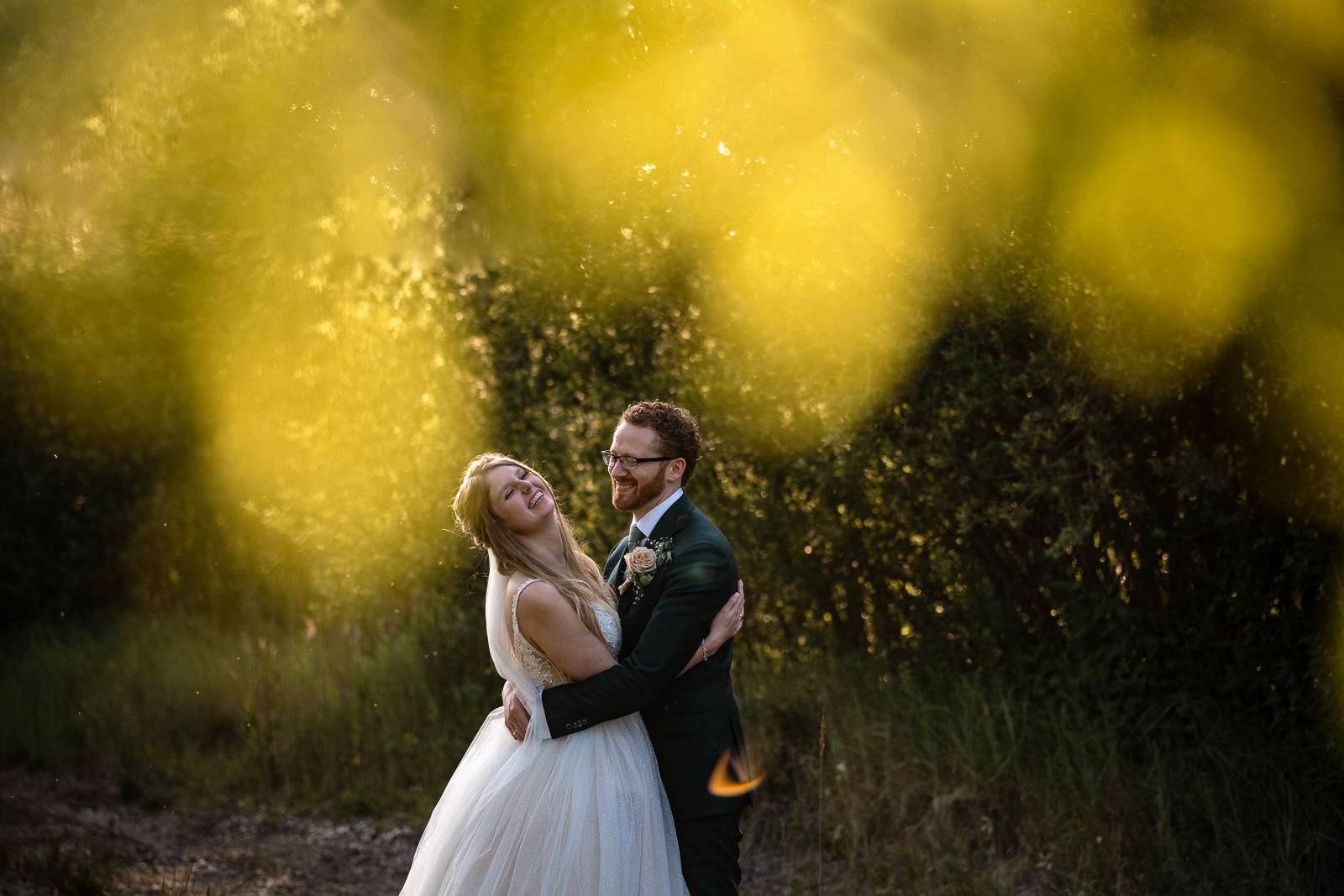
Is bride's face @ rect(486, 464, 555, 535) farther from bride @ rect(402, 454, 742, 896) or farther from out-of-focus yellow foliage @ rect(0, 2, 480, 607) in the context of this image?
out-of-focus yellow foliage @ rect(0, 2, 480, 607)

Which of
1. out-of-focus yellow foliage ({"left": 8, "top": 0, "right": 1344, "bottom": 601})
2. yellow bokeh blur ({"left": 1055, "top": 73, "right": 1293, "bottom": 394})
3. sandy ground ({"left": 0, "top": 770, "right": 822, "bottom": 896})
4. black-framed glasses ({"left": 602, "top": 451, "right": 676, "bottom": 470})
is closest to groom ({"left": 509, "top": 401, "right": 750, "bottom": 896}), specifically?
black-framed glasses ({"left": 602, "top": 451, "right": 676, "bottom": 470})

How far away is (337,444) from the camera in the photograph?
8.62 meters

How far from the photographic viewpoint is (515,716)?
3.86m

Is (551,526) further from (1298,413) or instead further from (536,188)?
(536,188)

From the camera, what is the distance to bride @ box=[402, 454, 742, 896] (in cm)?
363

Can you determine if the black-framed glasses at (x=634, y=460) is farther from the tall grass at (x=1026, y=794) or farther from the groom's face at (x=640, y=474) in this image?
the tall grass at (x=1026, y=794)

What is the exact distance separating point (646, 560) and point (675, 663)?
0.36 meters

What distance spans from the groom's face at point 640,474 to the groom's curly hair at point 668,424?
0.02 m

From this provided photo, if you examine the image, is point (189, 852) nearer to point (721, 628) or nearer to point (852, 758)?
point (852, 758)

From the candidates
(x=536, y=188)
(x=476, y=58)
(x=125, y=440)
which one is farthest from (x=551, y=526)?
(x=125, y=440)

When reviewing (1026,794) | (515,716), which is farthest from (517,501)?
(1026,794)

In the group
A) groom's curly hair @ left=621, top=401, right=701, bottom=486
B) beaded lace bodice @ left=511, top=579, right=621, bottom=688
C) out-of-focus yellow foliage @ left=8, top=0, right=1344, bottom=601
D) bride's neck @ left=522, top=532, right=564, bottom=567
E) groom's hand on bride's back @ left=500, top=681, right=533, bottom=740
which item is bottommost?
groom's hand on bride's back @ left=500, top=681, right=533, bottom=740

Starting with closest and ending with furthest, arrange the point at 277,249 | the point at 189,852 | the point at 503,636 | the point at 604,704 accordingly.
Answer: the point at 604,704, the point at 503,636, the point at 189,852, the point at 277,249

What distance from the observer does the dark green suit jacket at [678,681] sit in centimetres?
362
